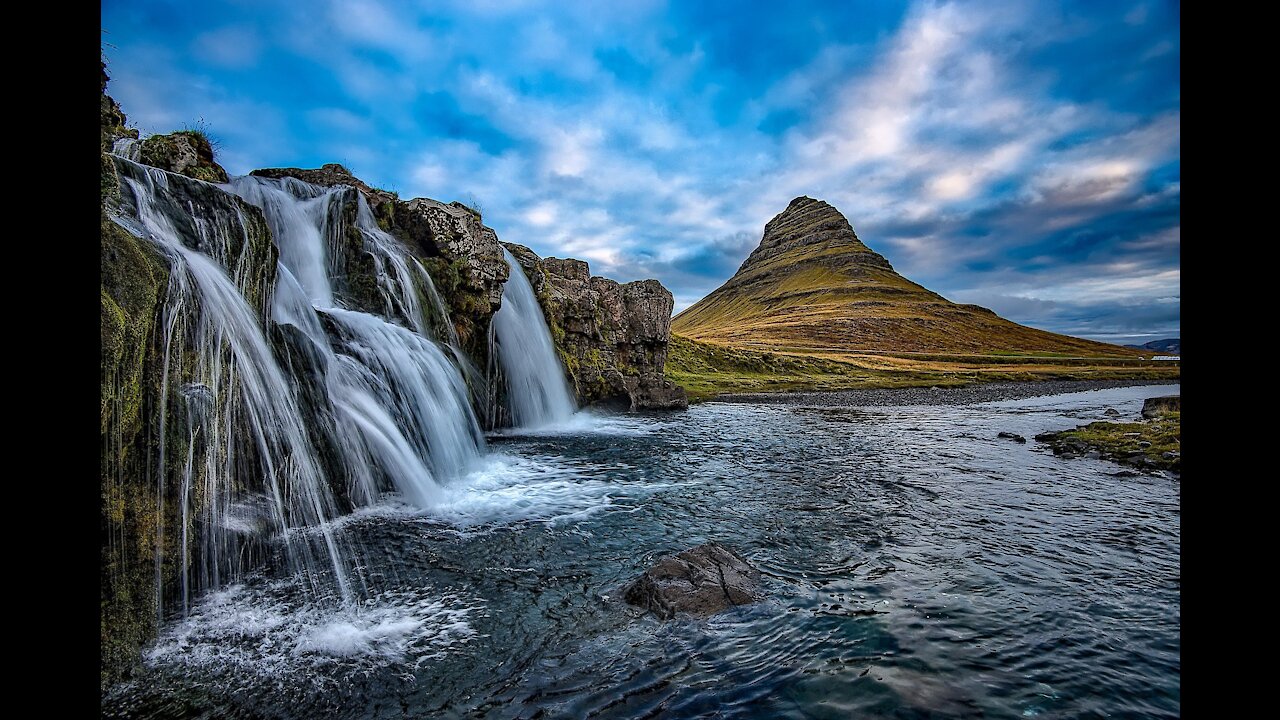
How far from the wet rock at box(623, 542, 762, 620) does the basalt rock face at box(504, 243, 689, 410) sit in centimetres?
2584

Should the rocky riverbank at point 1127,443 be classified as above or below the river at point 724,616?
above

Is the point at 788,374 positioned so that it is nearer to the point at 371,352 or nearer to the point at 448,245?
the point at 448,245

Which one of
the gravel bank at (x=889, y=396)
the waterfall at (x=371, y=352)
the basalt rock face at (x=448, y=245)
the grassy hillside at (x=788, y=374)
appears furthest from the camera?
the grassy hillside at (x=788, y=374)

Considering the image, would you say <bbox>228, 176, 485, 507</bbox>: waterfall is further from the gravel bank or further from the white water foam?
the gravel bank

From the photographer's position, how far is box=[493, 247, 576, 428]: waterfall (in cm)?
3009

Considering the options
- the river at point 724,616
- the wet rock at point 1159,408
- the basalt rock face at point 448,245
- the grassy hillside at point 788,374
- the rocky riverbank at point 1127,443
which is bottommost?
the river at point 724,616

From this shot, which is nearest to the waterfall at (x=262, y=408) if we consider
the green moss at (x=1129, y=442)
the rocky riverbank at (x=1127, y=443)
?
the rocky riverbank at (x=1127, y=443)

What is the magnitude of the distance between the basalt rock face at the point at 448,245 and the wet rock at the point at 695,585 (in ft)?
61.7

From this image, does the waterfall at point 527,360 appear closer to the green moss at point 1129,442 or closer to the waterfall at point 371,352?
the waterfall at point 371,352

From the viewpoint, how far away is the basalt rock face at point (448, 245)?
84.0 feet

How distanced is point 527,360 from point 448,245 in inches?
312

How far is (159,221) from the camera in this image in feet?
40.7
